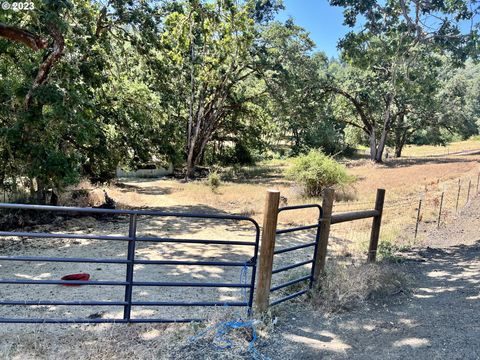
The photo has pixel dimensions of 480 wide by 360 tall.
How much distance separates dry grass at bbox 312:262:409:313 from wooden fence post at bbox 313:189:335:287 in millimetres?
120

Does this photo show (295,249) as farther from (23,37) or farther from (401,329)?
(23,37)

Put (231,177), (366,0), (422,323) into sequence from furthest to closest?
(231,177) → (366,0) → (422,323)

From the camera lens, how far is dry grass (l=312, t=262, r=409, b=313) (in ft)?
15.3

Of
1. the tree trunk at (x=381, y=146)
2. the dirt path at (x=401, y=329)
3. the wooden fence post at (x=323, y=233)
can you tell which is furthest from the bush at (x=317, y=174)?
the tree trunk at (x=381, y=146)

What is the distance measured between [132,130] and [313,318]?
12657mm

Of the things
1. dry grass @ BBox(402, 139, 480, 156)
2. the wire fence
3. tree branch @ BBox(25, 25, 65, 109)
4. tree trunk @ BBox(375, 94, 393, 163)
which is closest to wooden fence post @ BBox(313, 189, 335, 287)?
the wire fence

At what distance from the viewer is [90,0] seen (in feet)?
39.1

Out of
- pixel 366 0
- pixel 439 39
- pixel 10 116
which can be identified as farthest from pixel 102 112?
pixel 439 39

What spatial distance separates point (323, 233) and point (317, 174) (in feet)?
38.2

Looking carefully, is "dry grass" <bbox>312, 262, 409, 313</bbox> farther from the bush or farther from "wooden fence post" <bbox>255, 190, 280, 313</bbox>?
the bush

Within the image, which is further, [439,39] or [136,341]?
[439,39]

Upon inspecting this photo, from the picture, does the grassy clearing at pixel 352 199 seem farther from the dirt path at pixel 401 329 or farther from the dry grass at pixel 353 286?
the dirt path at pixel 401 329

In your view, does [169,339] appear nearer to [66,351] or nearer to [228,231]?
[66,351]

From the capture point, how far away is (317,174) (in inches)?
644
